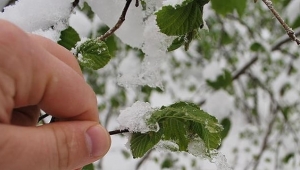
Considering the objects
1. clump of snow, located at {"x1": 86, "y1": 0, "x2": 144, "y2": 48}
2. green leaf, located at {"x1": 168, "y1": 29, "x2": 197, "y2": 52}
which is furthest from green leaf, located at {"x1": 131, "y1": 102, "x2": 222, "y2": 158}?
clump of snow, located at {"x1": 86, "y1": 0, "x2": 144, "y2": 48}

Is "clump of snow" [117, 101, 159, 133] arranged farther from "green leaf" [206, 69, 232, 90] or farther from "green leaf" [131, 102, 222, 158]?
"green leaf" [206, 69, 232, 90]

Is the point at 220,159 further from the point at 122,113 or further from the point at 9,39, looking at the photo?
the point at 9,39

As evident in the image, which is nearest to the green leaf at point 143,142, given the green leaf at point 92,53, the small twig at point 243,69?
the green leaf at point 92,53

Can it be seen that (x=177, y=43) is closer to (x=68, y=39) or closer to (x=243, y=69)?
(x=68, y=39)

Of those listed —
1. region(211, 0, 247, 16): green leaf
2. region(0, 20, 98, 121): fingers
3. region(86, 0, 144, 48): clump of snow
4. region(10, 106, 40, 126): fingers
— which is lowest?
region(10, 106, 40, 126): fingers

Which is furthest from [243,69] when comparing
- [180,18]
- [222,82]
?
[180,18]

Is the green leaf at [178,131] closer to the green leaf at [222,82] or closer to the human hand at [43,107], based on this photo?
the human hand at [43,107]
